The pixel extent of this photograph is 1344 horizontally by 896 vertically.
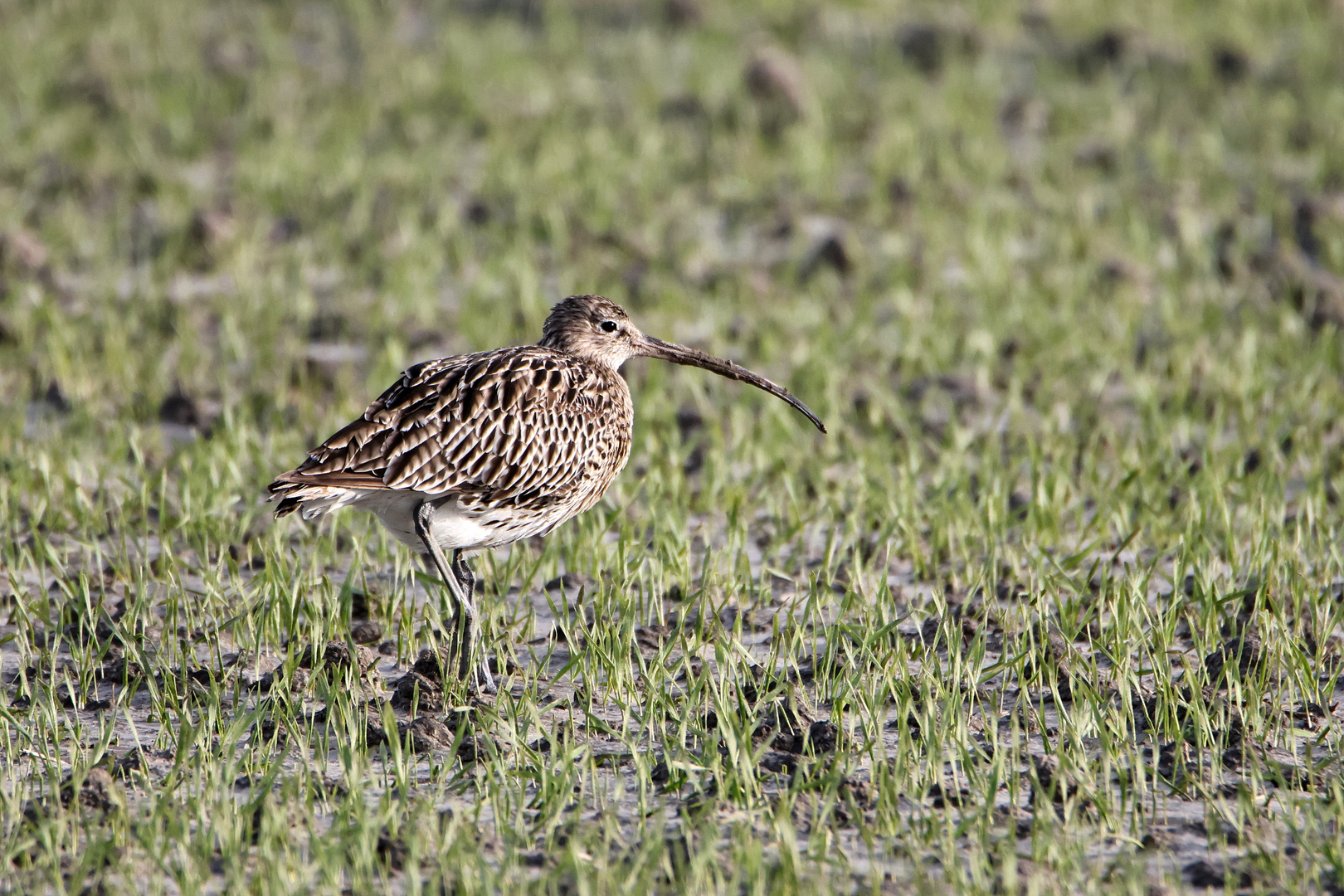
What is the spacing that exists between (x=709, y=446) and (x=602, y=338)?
65.7 inches

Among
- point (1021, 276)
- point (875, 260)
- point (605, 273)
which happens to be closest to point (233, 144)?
point (605, 273)

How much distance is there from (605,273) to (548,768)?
5.81 metres

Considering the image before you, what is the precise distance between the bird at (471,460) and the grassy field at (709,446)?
0.30m

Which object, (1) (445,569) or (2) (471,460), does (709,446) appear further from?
(1) (445,569)

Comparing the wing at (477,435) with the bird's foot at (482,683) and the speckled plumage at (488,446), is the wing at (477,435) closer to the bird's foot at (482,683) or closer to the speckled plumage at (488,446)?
the speckled plumage at (488,446)

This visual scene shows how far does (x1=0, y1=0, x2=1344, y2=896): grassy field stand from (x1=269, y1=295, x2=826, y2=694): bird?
0.99ft

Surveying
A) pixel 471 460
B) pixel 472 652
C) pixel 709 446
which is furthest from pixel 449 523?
pixel 709 446

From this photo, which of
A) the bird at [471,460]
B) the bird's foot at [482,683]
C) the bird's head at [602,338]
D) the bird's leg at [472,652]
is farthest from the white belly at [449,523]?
the bird's head at [602,338]

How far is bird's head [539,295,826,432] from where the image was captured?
6.23 m

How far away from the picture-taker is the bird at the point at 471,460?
535 cm

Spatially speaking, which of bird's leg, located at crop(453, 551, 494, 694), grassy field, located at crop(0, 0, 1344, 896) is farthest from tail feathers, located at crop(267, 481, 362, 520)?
bird's leg, located at crop(453, 551, 494, 694)

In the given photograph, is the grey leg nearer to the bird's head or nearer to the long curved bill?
the bird's head

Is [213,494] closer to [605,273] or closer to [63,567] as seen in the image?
[63,567]

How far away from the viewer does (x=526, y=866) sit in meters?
4.22
